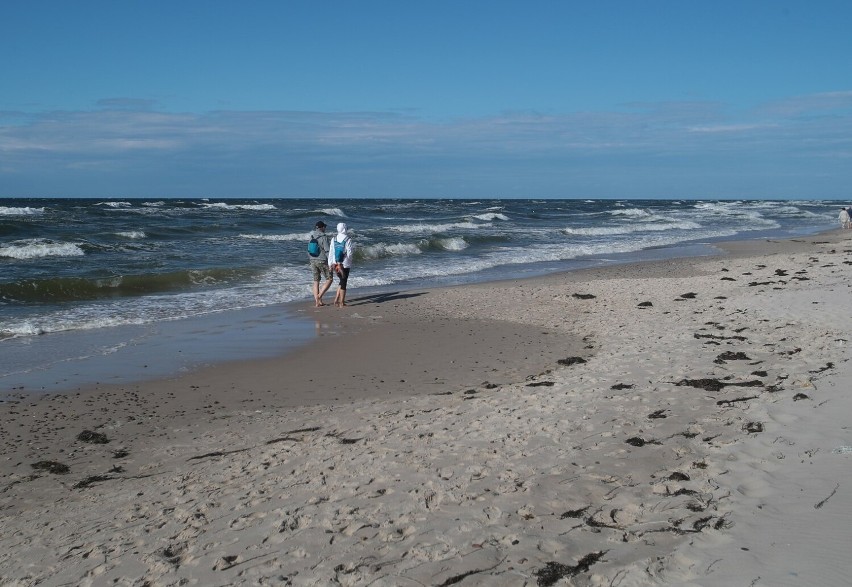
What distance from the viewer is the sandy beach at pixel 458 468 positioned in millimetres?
3584

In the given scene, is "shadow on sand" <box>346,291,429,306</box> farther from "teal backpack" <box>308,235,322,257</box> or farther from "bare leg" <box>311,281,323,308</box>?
"teal backpack" <box>308,235,322,257</box>

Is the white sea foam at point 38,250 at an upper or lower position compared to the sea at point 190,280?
upper

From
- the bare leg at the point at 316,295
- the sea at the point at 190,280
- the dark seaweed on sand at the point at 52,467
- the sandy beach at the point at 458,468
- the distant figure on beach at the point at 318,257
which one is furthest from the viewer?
the distant figure on beach at the point at 318,257

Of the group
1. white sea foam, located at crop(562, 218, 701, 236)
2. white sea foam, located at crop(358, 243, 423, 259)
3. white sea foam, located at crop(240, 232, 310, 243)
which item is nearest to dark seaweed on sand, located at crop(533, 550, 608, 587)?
white sea foam, located at crop(358, 243, 423, 259)

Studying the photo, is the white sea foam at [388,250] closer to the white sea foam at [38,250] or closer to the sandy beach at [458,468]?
the white sea foam at [38,250]

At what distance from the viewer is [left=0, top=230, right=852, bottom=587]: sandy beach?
3584mm

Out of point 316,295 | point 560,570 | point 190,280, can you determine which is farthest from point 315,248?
point 560,570

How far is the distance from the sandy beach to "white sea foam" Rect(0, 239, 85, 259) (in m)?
16.2

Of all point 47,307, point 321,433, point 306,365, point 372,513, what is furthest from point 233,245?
point 372,513

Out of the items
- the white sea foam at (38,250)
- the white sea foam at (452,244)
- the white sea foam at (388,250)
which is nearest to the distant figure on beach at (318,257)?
the white sea foam at (388,250)

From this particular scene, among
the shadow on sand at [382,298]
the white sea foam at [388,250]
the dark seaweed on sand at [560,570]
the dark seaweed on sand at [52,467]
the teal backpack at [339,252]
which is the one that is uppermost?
the teal backpack at [339,252]

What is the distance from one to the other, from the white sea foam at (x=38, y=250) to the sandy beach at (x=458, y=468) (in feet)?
53.1

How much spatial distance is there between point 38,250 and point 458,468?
843 inches

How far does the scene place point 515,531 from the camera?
3.87 m
